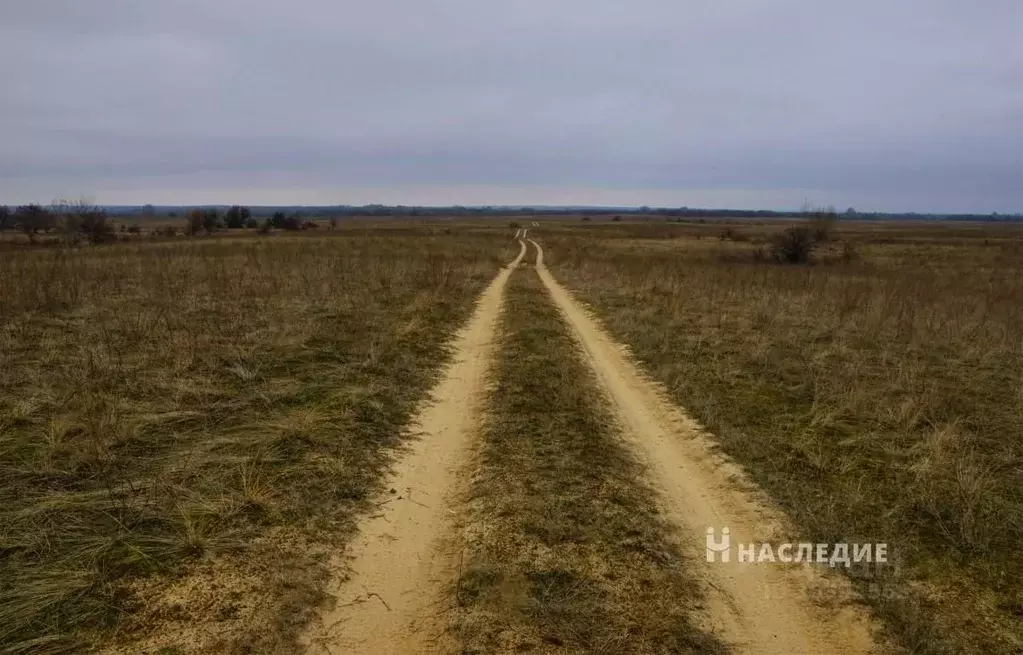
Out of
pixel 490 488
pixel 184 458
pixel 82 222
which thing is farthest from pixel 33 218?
pixel 490 488

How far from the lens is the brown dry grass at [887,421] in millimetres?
4086

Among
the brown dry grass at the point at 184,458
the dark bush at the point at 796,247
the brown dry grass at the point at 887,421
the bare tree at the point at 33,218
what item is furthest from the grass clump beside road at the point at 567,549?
the bare tree at the point at 33,218

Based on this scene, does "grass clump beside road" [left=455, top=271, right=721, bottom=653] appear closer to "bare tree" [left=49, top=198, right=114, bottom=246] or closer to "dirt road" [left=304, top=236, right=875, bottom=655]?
"dirt road" [left=304, top=236, right=875, bottom=655]

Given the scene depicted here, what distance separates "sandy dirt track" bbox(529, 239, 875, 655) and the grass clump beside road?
0.21m

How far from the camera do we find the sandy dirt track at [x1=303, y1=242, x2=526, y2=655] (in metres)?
3.49

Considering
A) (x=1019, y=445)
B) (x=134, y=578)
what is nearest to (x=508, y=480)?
(x=134, y=578)

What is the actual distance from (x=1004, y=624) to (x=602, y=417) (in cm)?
425

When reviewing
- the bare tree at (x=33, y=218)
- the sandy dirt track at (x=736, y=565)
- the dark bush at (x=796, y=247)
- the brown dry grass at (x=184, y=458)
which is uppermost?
the bare tree at (x=33, y=218)

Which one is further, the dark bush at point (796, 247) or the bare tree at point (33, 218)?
the bare tree at point (33, 218)

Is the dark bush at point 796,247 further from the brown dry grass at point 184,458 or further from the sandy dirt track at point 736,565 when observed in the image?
the sandy dirt track at point 736,565

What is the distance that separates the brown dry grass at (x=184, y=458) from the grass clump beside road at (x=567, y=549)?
1.20 metres

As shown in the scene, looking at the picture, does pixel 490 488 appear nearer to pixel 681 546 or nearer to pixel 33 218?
pixel 681 546

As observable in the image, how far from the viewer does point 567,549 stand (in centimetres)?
439

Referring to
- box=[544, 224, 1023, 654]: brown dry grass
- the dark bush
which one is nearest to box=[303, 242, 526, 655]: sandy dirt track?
box=[544, 224, 1023, 654]: brown dry grass
